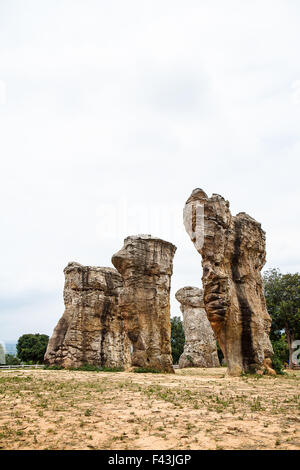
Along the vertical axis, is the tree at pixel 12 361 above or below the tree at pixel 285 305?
below

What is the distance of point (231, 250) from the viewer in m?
16.3

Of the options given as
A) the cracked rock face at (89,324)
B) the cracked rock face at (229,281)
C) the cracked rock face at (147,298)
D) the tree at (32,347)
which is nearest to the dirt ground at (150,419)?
the cracked rock face at (229,281)

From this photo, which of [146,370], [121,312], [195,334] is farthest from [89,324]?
[195,334]

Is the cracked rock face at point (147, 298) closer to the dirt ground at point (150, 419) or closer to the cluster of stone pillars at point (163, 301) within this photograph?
the cluster of stone pillars at point (163, 301)

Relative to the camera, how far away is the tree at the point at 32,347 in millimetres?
39375

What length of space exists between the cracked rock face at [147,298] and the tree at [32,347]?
76.0 ft

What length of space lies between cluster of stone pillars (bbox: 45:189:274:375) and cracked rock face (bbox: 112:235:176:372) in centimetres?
5

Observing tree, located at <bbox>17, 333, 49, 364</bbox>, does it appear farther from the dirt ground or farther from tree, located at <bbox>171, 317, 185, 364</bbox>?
the dirt ground

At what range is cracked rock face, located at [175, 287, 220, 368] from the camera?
29266mm

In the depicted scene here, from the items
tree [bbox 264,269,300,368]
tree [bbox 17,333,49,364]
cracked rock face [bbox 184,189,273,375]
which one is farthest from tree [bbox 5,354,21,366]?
cracked rock face [bbox 184,189,273,375]

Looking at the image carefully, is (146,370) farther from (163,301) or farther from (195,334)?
(195,334)

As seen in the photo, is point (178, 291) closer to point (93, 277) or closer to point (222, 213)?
point (93, 277)

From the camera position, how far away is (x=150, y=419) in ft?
21.7
